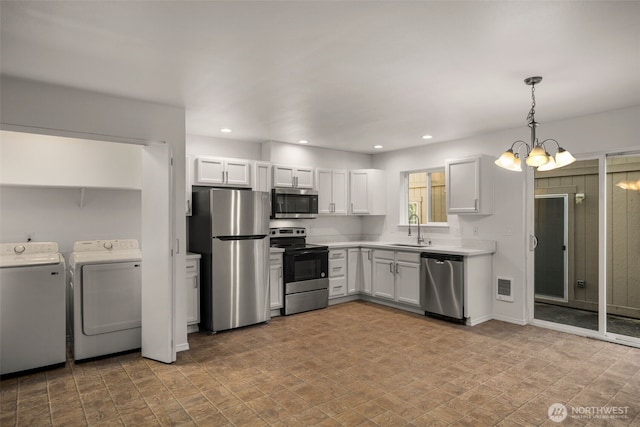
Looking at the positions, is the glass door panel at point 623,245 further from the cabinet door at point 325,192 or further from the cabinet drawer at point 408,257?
the cabinet door at point 325,192

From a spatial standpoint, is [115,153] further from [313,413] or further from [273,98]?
[313,413]

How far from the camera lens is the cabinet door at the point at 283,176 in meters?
5.44

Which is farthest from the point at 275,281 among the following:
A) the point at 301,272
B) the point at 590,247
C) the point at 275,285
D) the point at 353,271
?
the point at 590,247

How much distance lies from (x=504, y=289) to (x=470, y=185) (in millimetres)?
1380

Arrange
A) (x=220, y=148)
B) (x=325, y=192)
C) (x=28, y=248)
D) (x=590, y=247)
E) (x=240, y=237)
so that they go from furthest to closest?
(x=325, y=192) → (x=220, y=148) → (x=240, y=237) → (x=590, y=247) → (x=28, y=248)

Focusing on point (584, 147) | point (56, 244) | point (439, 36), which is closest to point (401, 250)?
point (584, 147)

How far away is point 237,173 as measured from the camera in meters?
5.10

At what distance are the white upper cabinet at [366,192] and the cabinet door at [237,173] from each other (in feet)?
6.02

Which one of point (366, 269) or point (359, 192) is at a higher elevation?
point (359, 192)

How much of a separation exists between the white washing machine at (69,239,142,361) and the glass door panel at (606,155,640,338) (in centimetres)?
501

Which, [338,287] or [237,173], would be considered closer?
[237,173]

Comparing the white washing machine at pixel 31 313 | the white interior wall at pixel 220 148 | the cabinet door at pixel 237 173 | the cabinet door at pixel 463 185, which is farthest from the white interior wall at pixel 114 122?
the cabinet door at pixel 463 185

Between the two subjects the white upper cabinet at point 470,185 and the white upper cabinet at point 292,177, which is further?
the white upper cabinet at point 292,177

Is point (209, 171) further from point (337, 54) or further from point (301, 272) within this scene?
point (337, 54)
